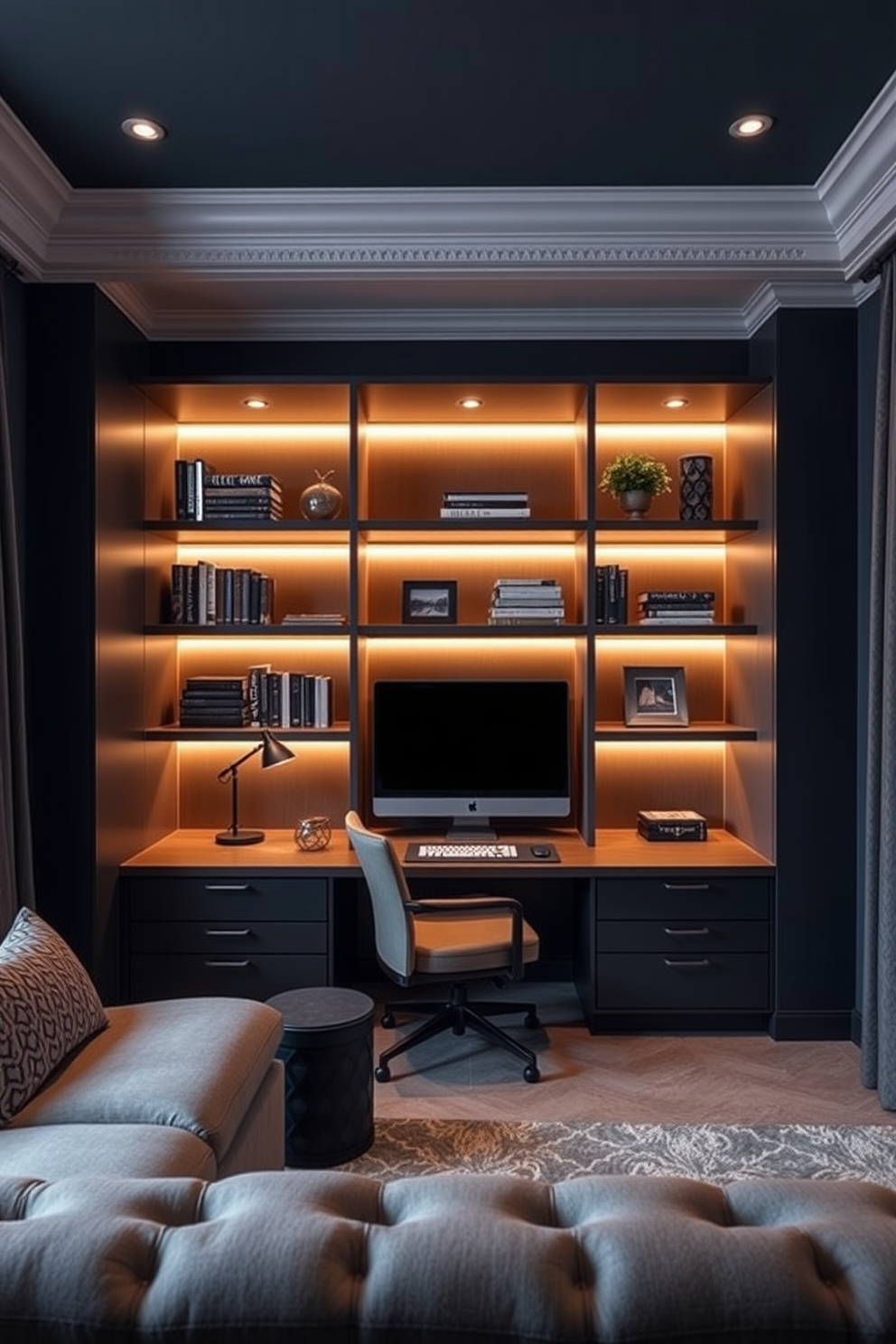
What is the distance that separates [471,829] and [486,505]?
4.33 feet

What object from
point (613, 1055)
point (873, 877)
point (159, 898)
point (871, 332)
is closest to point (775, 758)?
point (873, 877)

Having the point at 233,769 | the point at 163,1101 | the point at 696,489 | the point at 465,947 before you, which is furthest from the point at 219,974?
the point at 696,489

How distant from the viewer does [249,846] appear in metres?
3.64

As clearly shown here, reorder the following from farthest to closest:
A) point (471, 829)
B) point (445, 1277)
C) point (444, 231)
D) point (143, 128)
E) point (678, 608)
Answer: point (471, 829), point (678, 608), point (444, 231), point (143, 128), point (445, 1277)

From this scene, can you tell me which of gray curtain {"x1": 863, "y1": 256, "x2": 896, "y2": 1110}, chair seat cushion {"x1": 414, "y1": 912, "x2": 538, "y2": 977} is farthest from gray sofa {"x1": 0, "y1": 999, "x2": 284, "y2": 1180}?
gray curtain {"x1": 863, "y1": 256, "x2": 896, "y2": 1110}

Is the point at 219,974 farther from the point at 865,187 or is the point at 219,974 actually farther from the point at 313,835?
the point at 865,187

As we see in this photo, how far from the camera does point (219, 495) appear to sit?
3680 mm

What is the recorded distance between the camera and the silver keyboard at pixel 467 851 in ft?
11.0

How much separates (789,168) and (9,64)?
232cm

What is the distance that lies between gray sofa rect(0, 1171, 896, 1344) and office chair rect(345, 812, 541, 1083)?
1949 millimetres

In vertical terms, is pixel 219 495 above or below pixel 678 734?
above

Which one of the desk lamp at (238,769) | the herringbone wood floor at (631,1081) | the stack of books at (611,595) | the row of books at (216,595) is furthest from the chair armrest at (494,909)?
the row of books at (216,595)

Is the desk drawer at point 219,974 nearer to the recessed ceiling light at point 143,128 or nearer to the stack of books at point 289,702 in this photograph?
the stack of books at point 289,702

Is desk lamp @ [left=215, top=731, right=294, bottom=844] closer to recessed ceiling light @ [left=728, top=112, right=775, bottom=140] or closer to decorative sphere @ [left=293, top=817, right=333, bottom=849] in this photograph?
decorative sphere @ [left=293, top=817, right=333, bottom=849]
